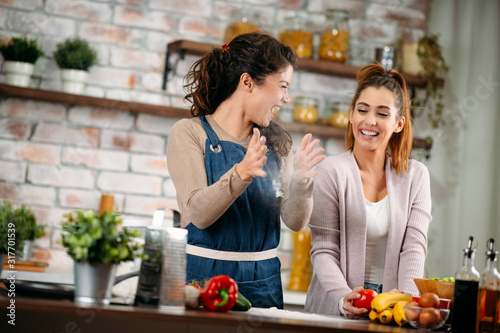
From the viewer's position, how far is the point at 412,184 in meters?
2.02

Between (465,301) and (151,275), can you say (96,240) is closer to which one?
(151,275)

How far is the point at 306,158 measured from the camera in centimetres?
160

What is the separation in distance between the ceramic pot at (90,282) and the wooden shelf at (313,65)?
1.80 m

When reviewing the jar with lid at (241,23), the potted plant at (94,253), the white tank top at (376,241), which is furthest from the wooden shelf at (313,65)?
the potted plant at (94,253)

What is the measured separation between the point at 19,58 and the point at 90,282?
1.83m

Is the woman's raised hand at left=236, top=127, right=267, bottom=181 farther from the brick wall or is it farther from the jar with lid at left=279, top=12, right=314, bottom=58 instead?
the jar with lid at left=279, top=12, right=314, bottom=58

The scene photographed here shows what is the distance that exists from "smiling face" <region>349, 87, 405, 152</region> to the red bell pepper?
86 centimetres

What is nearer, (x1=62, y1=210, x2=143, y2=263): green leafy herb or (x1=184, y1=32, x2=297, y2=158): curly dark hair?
(x1=62, y1=210, x2=143, y2=263): green leafy herb

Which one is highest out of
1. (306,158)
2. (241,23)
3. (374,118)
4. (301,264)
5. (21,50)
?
(241,23)

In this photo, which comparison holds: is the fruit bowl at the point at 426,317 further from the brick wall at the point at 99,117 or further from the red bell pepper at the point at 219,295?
the brick wall at the point at 99,117

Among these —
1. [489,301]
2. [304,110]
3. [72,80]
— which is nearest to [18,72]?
[72,80]

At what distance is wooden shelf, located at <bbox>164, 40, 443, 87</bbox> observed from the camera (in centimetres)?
286

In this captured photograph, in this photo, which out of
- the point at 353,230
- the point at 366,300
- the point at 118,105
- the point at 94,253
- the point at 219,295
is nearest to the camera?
the point at 94,253

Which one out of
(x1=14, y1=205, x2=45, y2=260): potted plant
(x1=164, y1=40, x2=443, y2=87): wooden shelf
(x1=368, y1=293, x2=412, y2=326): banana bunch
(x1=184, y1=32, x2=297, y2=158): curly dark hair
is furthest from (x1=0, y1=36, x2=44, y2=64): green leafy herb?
(x1=368, y1=293, x2=412, y2=326): banana bunch
